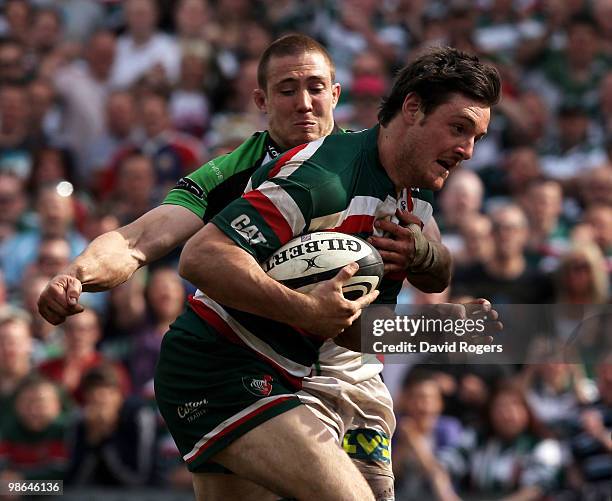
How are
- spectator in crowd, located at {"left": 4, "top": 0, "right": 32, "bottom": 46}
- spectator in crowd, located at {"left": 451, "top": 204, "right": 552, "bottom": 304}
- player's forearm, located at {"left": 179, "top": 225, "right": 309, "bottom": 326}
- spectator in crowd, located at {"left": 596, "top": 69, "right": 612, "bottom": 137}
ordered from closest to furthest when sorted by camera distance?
player's forearm, located at {"left": 179, "top": 225, "right": 309, "bottom": 326}, spectator in crowd, located at {"left": 451, "top": 204, "right": 552, "bottom": 304}, spectator in crowd, located at {"left": 596, "top": 69, "right": 612, "bottom": 137}, spectator in crowd, located at {"left": 4, "top": 0, "right": 32, "bottom": 46}

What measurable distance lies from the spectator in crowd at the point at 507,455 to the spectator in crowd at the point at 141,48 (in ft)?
17.5

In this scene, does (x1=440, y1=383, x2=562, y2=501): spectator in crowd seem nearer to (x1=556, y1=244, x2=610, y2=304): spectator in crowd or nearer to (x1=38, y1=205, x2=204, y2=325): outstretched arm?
(x1=556, y1=244, x2=610, y2=304): spectator in crowd

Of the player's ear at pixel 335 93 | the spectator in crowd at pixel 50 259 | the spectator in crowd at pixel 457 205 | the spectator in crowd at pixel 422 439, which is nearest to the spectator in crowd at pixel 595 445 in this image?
the spectator in crowd at pixel 422 439

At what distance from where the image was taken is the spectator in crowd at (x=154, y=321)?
919 centimetres

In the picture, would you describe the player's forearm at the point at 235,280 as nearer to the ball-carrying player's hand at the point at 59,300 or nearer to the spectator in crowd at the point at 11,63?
the ball-carrying player's hand at the point at 59,300

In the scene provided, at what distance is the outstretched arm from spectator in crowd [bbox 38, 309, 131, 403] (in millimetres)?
3931

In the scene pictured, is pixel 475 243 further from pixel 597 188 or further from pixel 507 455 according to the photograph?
pixel 507 455

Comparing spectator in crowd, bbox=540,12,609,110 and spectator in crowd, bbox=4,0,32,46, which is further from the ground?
spectator in crowd, bbox=4,0,32,46


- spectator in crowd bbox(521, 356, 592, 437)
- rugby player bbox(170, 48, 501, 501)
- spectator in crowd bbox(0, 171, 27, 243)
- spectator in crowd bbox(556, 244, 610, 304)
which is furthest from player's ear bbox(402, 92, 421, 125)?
spectator in crowd bbox(0, 171, 27, 243)

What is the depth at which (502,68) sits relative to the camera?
1129cm

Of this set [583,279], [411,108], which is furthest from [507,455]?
[411,108]

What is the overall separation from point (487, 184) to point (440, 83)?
227 inches

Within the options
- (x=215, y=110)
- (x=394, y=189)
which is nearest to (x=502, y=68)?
(x=215, y=110)

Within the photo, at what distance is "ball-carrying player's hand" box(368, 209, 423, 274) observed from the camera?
4.91 meters
